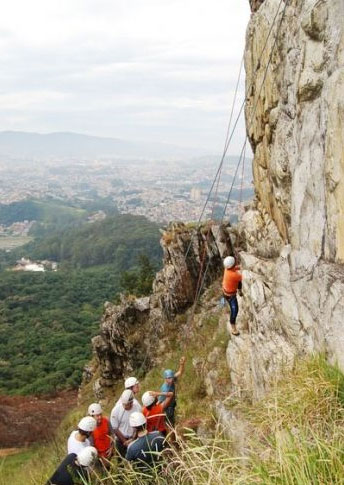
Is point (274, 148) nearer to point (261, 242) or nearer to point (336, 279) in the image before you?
point (261, 242)

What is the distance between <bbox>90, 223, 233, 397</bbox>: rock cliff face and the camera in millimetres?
18531

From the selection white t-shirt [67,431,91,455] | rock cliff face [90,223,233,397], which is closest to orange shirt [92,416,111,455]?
white t-shirt [67,431,91,455]

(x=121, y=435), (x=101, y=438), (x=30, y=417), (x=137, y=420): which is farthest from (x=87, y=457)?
(x=30, y=417)

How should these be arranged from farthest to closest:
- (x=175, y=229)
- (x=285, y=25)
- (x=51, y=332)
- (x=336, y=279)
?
(x=51, y=332), (x=175, y=229), (x=285, y=25), (x=336, y=279)

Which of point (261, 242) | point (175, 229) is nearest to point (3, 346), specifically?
point (175, 229)

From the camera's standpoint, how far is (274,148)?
26.7 feet

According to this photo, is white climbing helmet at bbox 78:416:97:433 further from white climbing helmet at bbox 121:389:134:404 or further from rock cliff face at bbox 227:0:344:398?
rock cliff face at bbox 227:0:344:398

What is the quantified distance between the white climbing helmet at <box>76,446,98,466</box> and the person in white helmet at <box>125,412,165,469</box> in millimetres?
358

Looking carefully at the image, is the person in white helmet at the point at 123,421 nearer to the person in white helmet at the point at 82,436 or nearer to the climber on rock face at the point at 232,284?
the person in white helmet at the point at 82,436

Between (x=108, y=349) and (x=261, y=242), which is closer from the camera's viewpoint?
(x=261, y=242)

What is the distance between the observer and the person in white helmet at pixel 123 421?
6961mm

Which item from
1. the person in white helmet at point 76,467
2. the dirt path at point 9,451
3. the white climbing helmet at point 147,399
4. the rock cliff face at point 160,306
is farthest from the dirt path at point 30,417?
the person in white helmet at point 76,467

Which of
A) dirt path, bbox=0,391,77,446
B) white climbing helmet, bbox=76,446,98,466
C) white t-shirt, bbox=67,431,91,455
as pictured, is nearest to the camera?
white climbing helmet, bbox=76,446,98,466

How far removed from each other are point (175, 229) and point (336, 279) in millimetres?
15890
